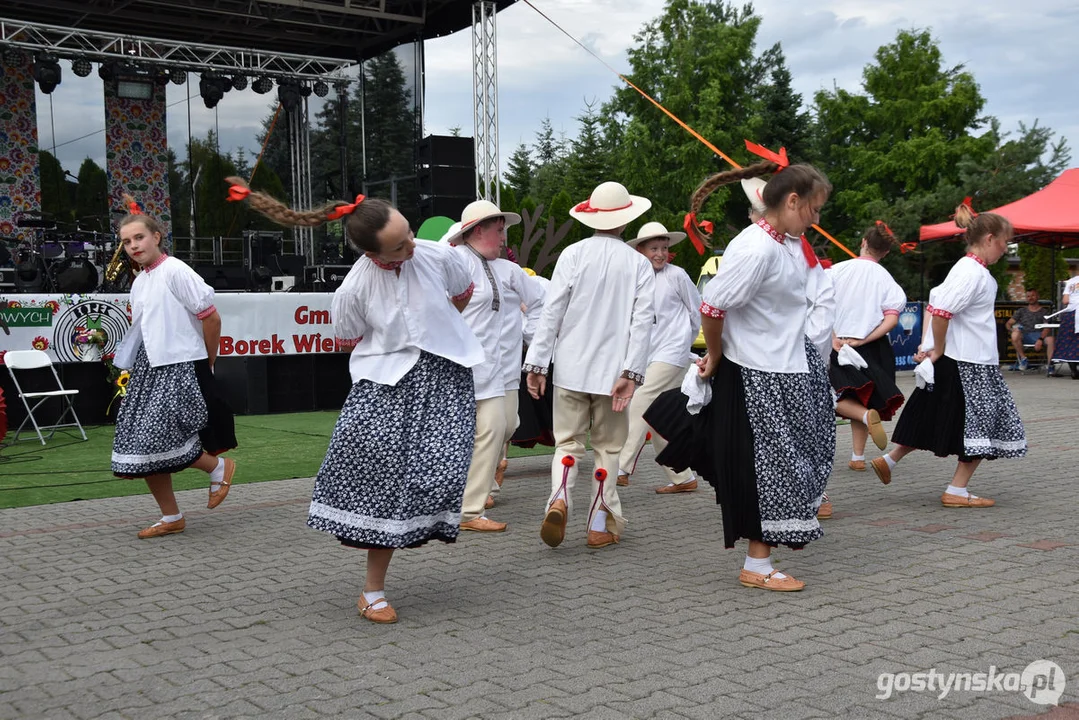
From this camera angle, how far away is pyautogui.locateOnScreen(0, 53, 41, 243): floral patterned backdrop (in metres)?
20.2

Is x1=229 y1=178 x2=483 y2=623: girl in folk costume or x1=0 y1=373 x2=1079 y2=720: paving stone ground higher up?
x1=229 y1=178 x2=483 y2=623: girl in folk costume

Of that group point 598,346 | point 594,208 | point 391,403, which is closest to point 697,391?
point 598,346

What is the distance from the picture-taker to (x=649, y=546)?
5.71 m

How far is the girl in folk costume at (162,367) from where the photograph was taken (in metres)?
5.93

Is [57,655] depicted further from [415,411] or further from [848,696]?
[848,696]

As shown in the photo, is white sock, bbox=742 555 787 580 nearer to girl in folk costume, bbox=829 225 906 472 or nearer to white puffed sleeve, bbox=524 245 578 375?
white puffed sleeve, bbox=524 245 578 375

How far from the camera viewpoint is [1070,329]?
1775cm

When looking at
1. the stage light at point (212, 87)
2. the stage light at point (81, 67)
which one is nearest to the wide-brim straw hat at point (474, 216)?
the stage light at point (81, 67)

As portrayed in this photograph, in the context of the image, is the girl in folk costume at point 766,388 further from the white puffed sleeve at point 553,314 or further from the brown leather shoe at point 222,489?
the brown leather shoe at point 222,489

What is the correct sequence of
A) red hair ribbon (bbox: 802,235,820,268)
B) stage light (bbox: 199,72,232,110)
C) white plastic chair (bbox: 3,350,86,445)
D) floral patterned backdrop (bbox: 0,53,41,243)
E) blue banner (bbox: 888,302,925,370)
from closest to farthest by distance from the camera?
red hair ribbon (bbox: 802,235,820,268), white plastic chair (bbox: 3,350,86,445), blue banner (bbox: 888,302,925,370), floral patterned backdrop (bbox: 0,53,41,243), stage light (bbox: 199,72,232,110)

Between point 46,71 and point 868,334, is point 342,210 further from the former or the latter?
point 46,71

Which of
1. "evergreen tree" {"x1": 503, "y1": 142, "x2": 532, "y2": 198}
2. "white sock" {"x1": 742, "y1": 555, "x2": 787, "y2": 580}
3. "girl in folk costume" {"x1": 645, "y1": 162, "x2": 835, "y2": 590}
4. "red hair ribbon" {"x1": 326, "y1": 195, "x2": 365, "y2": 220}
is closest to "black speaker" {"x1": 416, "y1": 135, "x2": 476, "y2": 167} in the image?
"girl in folk costume" {"x1": 645, "y1": 162, "x2": 835, "y2": 590}

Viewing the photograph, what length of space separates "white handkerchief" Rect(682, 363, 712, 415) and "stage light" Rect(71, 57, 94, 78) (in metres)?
17.8

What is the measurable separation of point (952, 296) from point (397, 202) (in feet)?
51.4
